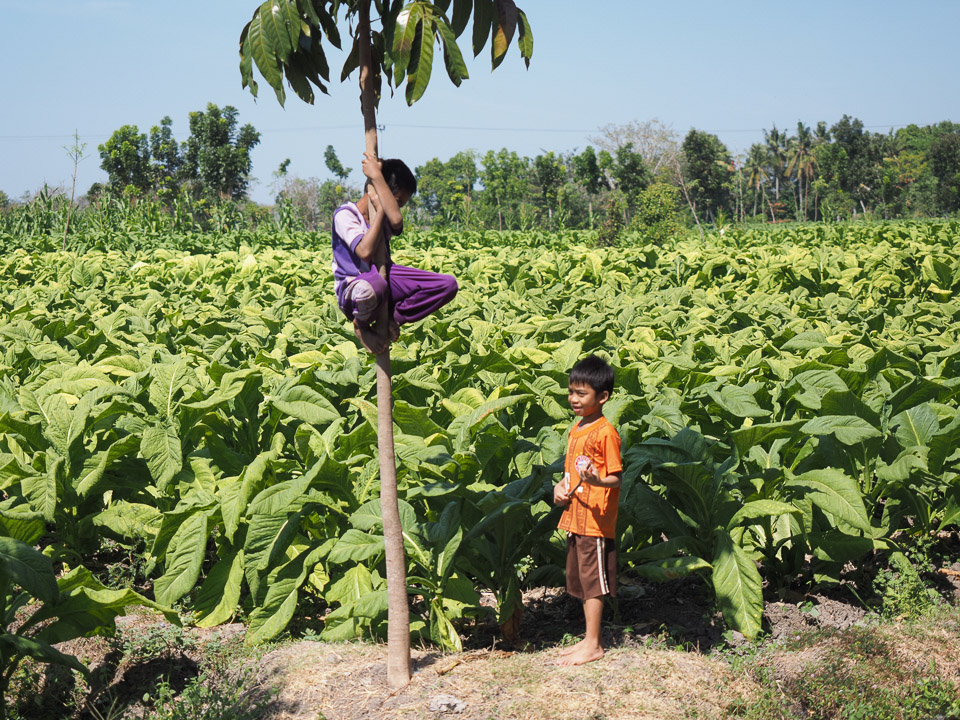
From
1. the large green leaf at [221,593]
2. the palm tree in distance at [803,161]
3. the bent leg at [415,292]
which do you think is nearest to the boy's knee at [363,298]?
the bent leg at [415,292]

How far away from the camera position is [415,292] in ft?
9.86

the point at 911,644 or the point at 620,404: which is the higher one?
the point at 620,404

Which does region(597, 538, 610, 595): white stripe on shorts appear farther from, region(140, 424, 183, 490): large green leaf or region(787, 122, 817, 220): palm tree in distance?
region(787, 122, 817, 220): palm tree in distance

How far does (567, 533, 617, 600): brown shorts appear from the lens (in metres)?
3.32

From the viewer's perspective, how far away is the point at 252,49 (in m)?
2.66

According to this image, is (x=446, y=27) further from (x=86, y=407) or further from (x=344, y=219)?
(x=86, y=407)

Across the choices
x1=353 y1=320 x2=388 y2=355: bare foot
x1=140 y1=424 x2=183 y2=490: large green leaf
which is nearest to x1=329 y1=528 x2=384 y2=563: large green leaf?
x1=353 y1=320 x2=388 y2=355: bare foot

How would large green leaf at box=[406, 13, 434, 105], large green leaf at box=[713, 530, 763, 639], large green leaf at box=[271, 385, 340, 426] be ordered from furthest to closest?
large green leaf at box=[271, 385, 340, 426]
large green leaf at box=[713, 530, 763, 639]
large green leaf at box=[406, 13, 434, 105]

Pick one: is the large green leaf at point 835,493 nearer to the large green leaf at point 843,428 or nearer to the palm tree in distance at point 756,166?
the large green leaf at point 843,428

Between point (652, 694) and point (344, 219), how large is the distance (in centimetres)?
187

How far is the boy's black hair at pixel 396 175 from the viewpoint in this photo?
2828 millimetres

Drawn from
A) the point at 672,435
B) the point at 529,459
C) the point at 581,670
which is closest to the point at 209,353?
the point at 529,459

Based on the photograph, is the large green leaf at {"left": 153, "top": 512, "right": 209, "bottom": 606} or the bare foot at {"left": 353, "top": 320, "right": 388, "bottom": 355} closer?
the bare foot at {"left": 353, "top": 320, "right": 388, "bottom": 355}

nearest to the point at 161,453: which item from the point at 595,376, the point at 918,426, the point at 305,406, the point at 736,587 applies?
the point at 305,406
